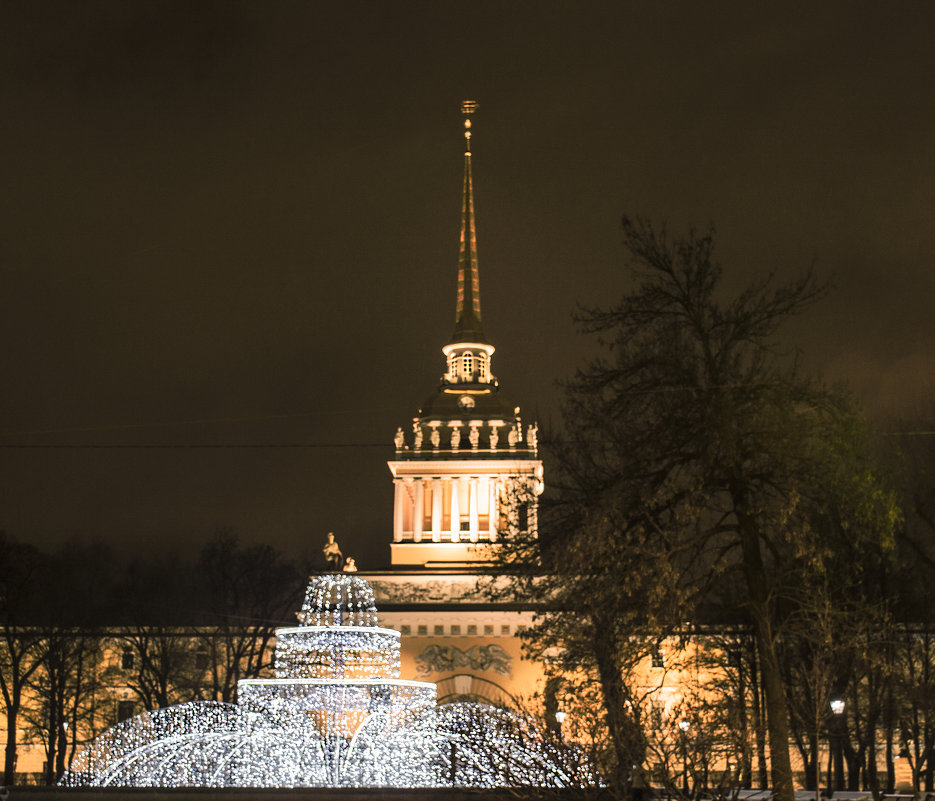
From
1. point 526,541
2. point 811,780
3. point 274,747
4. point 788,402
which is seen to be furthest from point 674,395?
point 811,780

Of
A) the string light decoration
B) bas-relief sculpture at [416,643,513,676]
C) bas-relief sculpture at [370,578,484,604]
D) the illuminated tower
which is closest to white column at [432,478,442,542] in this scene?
the illuminated tower

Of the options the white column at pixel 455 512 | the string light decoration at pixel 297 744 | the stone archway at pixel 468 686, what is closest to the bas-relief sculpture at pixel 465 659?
the stone archway at pixel 468 686

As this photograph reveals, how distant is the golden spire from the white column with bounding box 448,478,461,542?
29.5ft

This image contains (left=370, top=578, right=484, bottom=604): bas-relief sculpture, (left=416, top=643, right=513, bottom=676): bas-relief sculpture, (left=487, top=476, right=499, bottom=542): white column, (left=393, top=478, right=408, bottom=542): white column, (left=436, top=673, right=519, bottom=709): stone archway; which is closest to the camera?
(left=436, top=673, right=519, bottom=709): stone archway

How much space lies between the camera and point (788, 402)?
18.0 meters

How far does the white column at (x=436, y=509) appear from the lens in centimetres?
6275

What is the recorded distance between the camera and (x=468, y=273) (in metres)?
72.2

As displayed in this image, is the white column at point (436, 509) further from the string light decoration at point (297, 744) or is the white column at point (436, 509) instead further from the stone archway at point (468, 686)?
the string light decoration at point (297, 744)

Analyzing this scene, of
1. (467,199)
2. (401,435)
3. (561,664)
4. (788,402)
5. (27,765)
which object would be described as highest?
(467,199)

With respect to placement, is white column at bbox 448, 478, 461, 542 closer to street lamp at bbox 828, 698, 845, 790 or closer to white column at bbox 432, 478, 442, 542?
white column at bbox 432, 478, 442, 542

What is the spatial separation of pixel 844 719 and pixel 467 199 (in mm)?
48103

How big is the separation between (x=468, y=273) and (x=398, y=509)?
15276 millimetres

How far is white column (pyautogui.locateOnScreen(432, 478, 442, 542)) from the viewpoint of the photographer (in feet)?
206

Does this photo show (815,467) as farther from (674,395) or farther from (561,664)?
(561,664)
